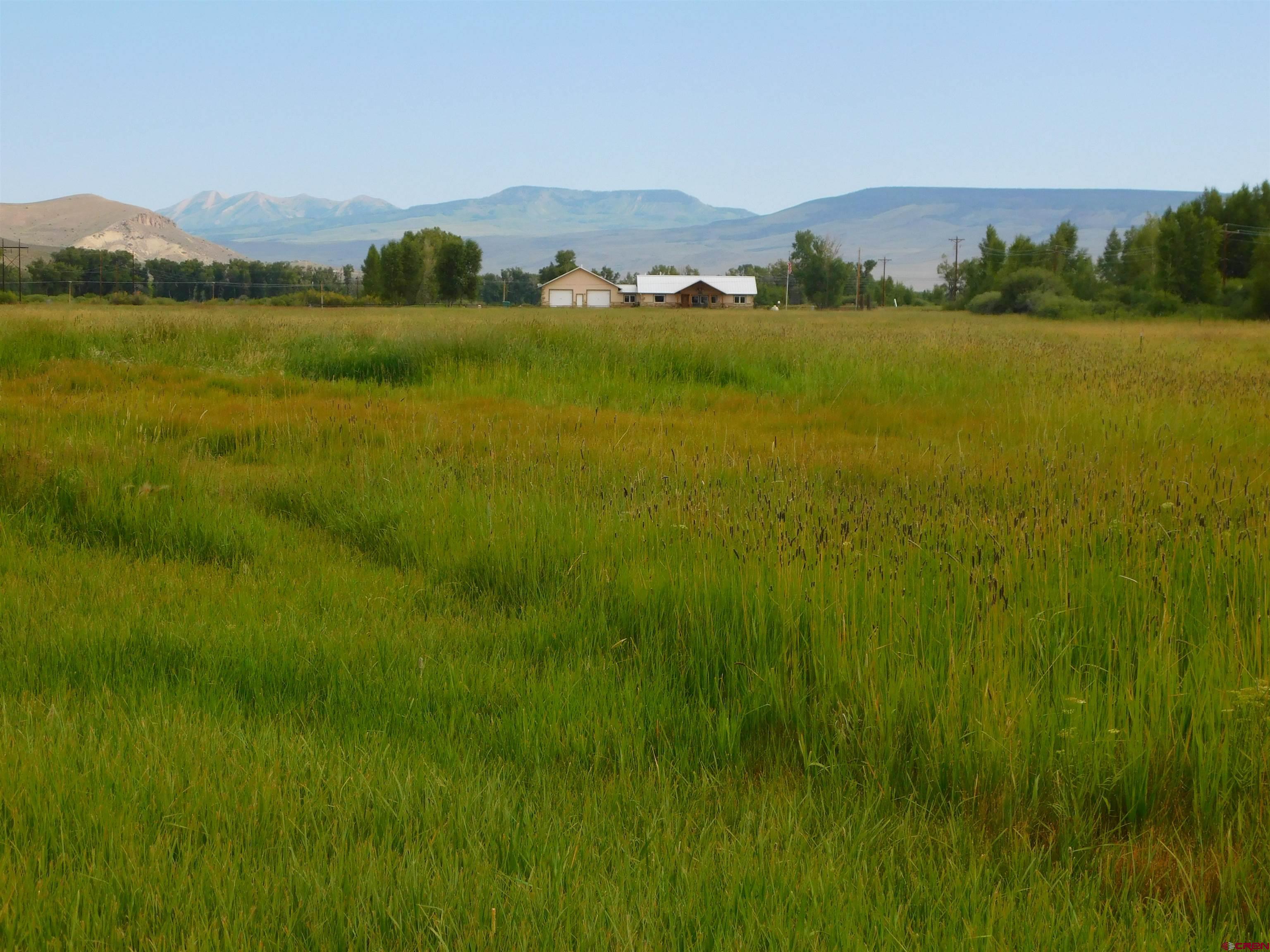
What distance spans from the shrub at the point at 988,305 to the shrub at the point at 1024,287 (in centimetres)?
31

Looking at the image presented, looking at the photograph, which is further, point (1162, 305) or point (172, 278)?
point (172, 278)

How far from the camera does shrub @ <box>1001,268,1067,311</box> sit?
65.4m

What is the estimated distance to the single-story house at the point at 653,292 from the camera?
104438 millimetres

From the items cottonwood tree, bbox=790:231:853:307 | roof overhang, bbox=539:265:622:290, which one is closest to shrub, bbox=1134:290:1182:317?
cottonwood tree, bbox=790:231:853:307

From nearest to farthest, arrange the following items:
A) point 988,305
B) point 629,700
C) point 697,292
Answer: point 629,700 < point 988,305 < point 697,292

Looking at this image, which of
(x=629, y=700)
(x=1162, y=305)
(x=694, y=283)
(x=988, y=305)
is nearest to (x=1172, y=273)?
(x=1162, y=305)

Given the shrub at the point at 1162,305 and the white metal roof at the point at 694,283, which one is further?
the white metal roof at the point at 694,283

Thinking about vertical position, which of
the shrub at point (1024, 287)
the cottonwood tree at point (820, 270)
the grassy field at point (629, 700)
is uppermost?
the cottonwood tree at point (820, 270)

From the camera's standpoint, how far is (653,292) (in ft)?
348

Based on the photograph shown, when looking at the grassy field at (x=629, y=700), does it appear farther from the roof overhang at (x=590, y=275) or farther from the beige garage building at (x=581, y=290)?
the roof overhang at (x=590, y=275)

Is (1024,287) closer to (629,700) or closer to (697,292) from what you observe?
(697,292)

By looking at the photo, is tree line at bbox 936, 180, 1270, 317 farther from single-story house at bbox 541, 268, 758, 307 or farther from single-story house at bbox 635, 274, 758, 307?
single-story house at bbox 541, 268, 758, 307

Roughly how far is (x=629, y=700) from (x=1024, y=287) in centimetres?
7128

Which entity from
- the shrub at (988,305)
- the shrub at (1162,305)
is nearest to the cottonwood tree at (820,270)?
the shrub at (988,305)
